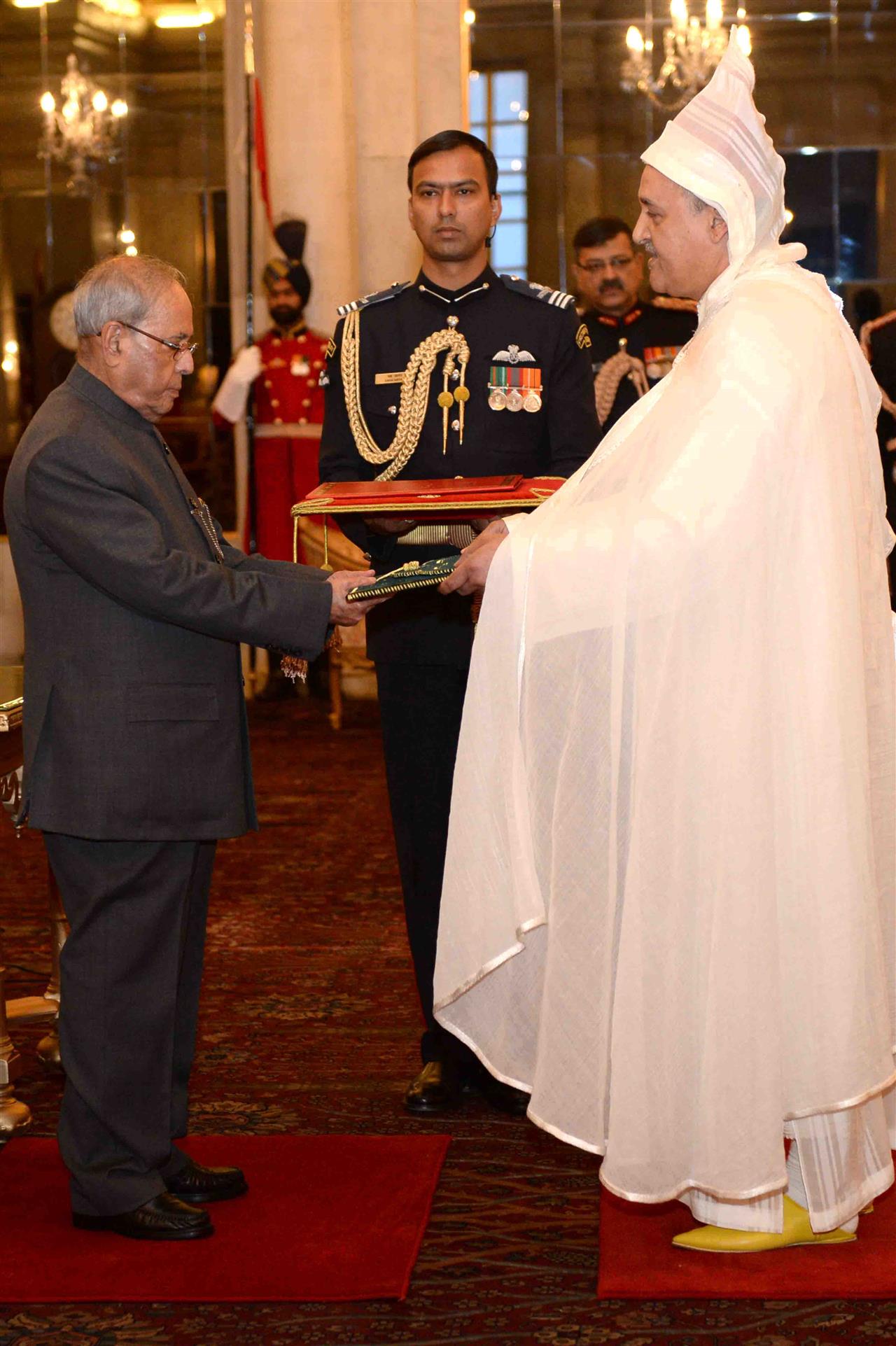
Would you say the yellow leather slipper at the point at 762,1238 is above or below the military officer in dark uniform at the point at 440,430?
below

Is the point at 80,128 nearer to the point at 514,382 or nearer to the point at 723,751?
the point at 514,382

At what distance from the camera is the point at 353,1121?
3775 mm

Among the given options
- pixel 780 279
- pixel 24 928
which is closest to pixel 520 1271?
pixel 780 279

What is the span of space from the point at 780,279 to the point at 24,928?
3.68m

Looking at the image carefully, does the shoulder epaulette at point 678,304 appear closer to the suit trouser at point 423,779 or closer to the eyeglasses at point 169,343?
the suit trouser at point 423,779

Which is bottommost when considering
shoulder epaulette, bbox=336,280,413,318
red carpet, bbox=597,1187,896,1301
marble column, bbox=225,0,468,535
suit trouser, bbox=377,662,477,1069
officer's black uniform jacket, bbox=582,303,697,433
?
red carpet, bbox=597,1187,896,1301

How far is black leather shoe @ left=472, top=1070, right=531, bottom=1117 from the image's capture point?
3.80 metres

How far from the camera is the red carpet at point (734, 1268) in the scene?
2850 millimetres

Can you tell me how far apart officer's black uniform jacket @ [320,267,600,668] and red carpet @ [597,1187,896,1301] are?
1.32 m

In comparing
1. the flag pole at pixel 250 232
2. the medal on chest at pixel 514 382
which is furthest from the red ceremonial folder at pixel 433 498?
the flag pole at pixel 250 232

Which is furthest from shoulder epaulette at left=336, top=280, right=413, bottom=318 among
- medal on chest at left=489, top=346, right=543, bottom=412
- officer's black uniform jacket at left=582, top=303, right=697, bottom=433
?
officer's black uniform jacket at left=582, top=303, right=697, bottom=433

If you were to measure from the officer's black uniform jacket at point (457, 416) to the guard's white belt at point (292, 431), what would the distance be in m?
5.37

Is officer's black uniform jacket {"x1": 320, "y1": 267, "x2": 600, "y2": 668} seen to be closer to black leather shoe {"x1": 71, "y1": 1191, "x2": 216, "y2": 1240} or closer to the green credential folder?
the green credential folder

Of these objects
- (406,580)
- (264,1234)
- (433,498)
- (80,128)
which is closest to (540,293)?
(433,498)
